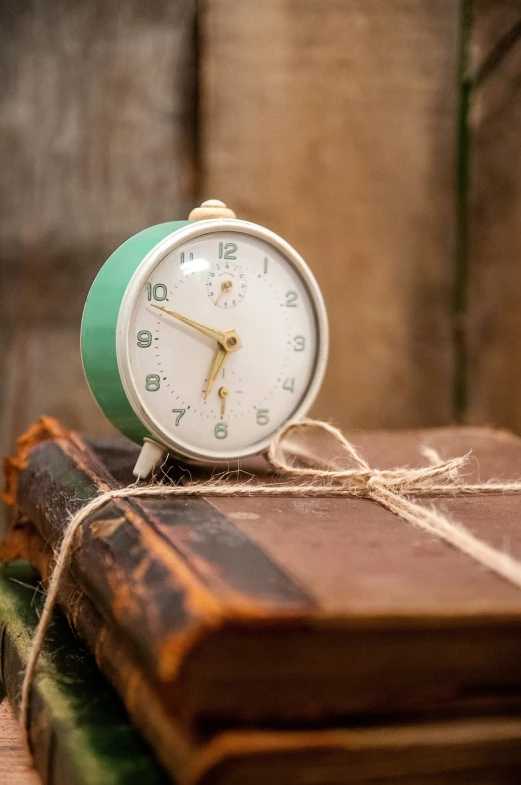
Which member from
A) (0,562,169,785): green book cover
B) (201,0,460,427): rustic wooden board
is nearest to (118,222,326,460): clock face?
(0,562,169,785): green book cover

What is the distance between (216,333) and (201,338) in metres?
0.02

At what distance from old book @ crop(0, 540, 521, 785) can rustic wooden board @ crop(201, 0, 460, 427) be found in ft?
3.74

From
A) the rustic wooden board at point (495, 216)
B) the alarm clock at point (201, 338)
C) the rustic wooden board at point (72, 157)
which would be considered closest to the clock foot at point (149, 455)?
the alarm clock at point (201, 338)

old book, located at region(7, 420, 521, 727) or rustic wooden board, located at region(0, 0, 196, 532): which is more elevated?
rustic wooden board, located at region(0, 0, 196, 532)

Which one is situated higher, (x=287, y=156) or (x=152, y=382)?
(x=287, y=156)

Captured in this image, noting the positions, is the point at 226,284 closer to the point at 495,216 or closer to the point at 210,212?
the point at 210,212

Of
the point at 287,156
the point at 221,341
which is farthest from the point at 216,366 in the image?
the point at 287,156

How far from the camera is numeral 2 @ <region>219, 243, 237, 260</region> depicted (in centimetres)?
89

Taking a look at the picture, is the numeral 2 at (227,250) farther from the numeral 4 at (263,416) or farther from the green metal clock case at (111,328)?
the numeral 4 at (263,416)

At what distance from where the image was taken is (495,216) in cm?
163

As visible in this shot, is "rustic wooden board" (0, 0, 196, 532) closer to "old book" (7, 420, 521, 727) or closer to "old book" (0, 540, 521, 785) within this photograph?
"old book" (7, 420, 521, 727)

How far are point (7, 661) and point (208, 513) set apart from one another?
1.08 feet

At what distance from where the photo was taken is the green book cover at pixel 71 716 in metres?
0.61

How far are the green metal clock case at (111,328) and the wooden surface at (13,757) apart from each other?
319mm
